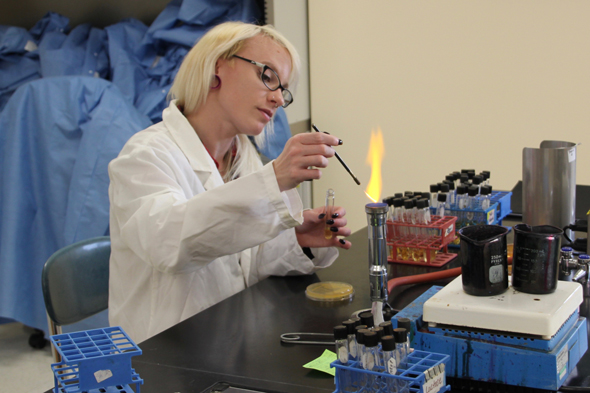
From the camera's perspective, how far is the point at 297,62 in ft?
5.59

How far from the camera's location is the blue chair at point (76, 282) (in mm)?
1488

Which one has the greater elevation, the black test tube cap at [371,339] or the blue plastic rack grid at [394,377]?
the black test tube cap at [371,339]

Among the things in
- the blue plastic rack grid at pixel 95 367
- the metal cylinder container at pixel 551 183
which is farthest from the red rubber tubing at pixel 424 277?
the blue plastic rack grid at pixel 95 367

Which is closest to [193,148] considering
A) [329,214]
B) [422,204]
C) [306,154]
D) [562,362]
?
[329,214]

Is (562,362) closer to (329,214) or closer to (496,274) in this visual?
(496,274)

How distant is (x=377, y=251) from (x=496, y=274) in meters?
0.21

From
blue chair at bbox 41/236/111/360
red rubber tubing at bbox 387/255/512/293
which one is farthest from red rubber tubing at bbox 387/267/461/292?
blue chair at bbox 41/236/111/360

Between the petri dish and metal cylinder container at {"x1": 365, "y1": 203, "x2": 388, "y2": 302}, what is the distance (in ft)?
0.80

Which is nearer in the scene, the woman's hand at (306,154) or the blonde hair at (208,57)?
the woman's hand at (306,154)

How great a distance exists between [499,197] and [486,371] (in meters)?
1.06

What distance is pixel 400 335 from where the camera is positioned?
Answer: 740 mm

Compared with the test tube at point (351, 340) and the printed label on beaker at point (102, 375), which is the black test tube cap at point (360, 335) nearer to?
the test tube at point (351, 340)

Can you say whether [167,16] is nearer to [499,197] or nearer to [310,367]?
[499,197]

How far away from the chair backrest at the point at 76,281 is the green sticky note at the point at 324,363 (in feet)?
2.85
